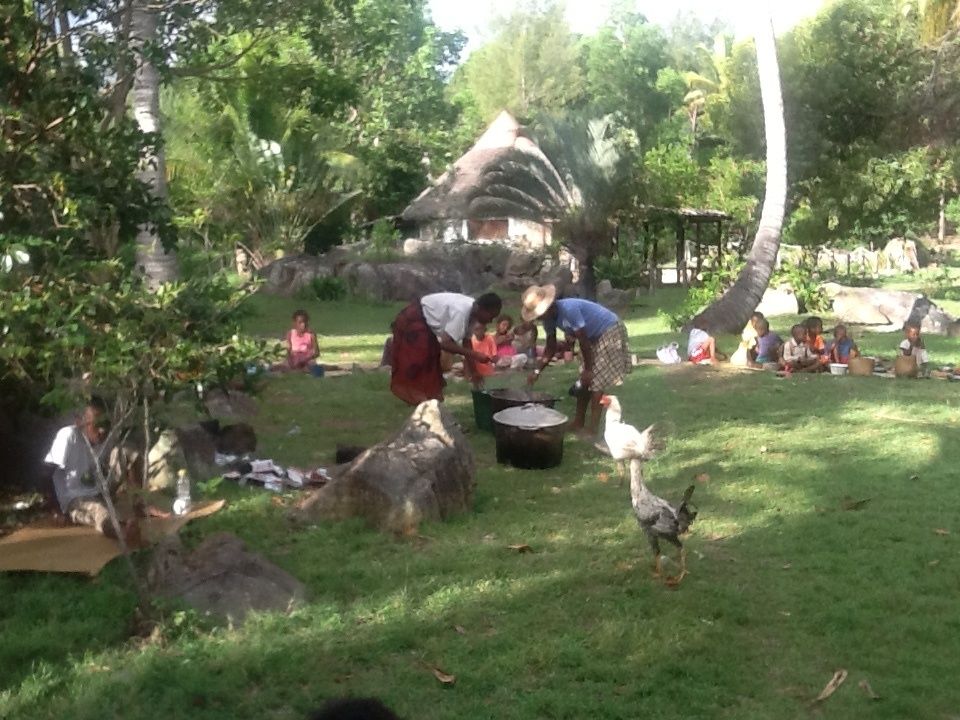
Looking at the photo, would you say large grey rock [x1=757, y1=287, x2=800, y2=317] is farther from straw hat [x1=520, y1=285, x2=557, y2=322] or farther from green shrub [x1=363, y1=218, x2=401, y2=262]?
straw hat [x1=520, y1=285, x2=557, y2=322]

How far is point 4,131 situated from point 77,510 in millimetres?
2410

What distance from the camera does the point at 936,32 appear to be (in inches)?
750

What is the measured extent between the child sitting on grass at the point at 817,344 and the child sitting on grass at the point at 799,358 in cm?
4

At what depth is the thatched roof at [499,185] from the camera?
92.0 feet

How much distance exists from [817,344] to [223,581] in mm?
9498

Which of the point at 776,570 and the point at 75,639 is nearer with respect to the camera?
the point at 75,639

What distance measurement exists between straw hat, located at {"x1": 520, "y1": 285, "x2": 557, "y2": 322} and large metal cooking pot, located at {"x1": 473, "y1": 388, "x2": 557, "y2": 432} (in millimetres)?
642

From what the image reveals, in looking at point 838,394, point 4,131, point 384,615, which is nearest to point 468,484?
point 384,615

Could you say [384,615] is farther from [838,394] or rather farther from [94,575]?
[838,394]

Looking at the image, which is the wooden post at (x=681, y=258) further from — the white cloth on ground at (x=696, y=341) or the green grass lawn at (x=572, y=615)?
the green grass lawn at (x=572, y=615)

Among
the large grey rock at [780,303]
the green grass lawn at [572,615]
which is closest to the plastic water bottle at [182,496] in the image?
the green grass lawn at [572,615]

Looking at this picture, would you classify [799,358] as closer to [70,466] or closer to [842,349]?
[842,349]

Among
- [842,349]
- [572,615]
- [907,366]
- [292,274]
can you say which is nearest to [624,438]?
[572,615]

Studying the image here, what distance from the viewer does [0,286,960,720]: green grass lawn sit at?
4059mm
